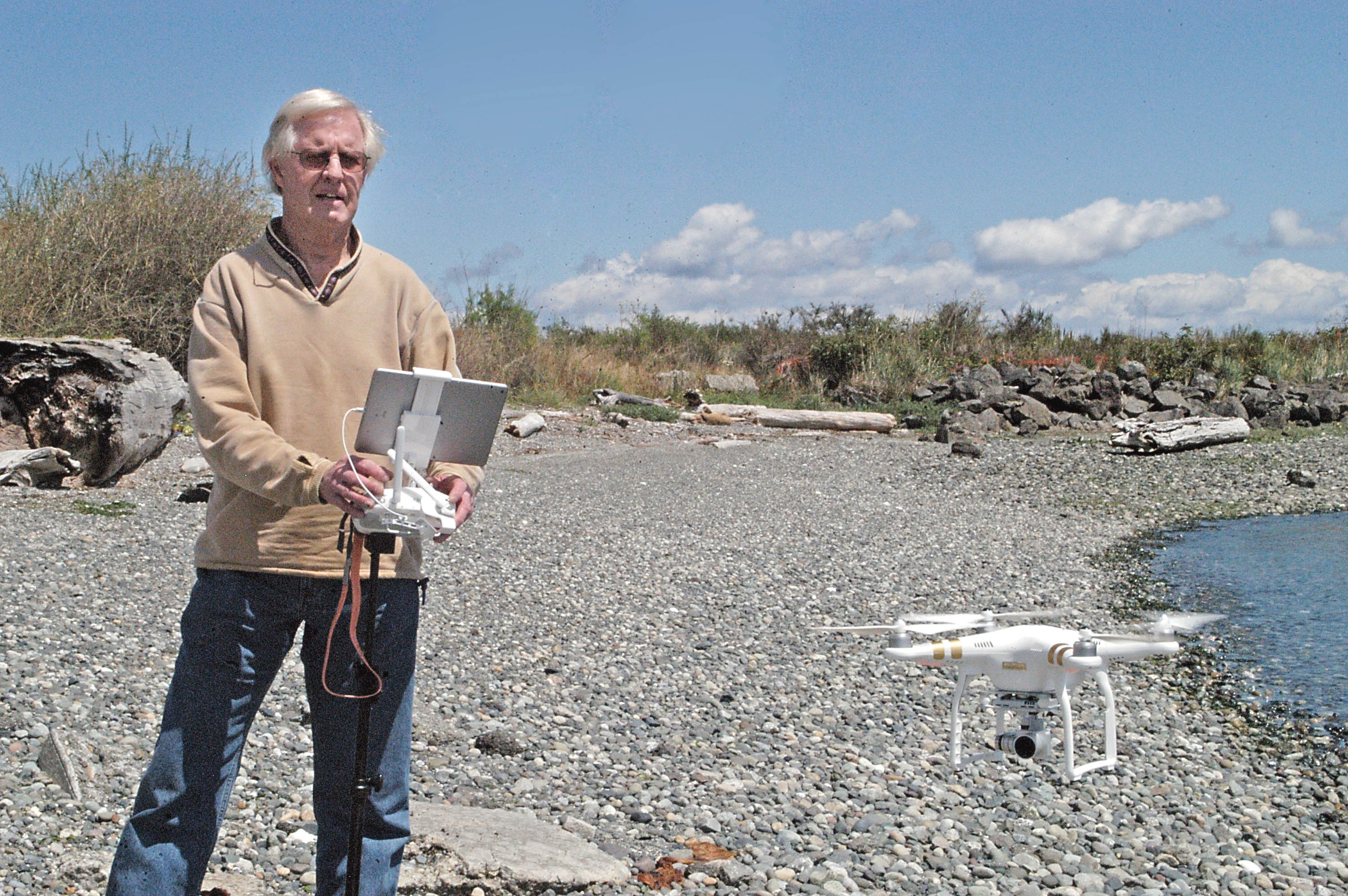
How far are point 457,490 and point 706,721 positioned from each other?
3448 millimetres

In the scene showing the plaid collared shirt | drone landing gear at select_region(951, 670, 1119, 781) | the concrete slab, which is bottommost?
the concrete slab

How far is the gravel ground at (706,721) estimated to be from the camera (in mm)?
3949

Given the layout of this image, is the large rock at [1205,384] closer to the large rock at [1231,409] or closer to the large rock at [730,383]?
the large rock at [1231,409]

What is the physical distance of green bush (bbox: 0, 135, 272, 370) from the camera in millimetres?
12906

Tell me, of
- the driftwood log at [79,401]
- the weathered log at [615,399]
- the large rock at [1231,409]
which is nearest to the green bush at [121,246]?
the driftwood log at [79,401]

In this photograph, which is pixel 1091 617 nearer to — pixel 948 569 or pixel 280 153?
pixel 948 569

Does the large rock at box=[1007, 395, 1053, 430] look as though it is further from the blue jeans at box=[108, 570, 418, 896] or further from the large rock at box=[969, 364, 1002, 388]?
the blue jeans at box=[108, 570, 418, 896]

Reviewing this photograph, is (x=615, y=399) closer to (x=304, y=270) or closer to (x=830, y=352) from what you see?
(x=830, y=352)

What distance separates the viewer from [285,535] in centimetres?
238

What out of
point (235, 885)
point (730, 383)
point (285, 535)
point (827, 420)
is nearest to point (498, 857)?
→ point (235, 885)

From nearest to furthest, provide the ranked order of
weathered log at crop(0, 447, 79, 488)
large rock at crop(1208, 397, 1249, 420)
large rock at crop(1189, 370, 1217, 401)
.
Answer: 1. weathered log at crop(0, 447, 79, 488)
2. large rock at crop(1208, 397, 1249, 420)
3. large rock at crop(1189, 370, 1217, 401)

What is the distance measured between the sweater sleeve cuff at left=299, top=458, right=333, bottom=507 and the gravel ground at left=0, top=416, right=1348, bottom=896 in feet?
4.50

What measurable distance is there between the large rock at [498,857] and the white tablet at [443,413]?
1.79 metres

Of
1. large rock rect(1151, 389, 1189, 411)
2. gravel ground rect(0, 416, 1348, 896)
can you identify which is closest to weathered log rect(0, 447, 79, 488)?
gravel ground rect(0, 416, 1348, 896)
